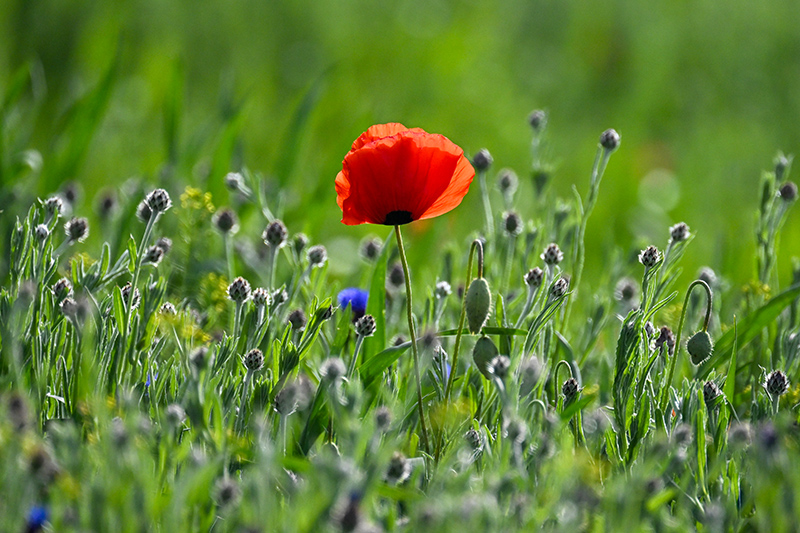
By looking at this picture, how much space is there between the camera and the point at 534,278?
1.32 m

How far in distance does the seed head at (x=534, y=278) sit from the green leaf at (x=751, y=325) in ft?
0.97

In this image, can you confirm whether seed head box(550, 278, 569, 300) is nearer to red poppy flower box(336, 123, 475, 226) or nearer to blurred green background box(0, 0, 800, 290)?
red poppy flower box(336, 123, 475, 226)

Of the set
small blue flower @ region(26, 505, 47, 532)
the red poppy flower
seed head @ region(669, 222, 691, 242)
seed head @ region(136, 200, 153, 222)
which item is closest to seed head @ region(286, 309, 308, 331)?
the red poppy flower

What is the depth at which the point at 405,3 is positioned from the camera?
16.2ft

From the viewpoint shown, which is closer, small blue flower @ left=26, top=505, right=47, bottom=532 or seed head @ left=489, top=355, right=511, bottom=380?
small blue flower @ left=26, top=505, right=47, bottom=532

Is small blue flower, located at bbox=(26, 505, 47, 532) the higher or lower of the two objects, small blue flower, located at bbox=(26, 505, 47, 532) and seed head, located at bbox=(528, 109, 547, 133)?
the lower

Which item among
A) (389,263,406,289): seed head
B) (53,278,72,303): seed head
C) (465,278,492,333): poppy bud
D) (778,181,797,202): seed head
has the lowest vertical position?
(53,278,72,303): seed head

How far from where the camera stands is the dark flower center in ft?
4.17

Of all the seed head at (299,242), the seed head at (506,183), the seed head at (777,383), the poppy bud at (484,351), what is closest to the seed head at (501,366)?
the poppy bud at (484,351)

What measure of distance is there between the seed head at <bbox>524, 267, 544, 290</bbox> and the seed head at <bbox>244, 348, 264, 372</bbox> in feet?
1.43

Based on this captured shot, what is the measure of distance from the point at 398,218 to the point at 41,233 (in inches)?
21.3

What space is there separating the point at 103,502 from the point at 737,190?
333 centimetres

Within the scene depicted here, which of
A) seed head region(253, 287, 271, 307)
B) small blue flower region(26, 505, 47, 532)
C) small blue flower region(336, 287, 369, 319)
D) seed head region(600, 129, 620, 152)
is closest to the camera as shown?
small blue flower region(26, 505, 47, 532)

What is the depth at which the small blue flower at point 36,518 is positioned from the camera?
89 cm
